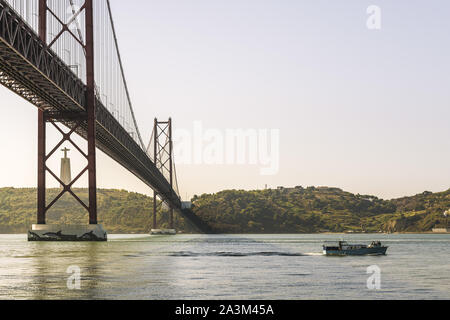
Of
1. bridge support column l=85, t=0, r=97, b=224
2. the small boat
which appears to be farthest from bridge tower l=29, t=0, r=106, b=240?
the small boat

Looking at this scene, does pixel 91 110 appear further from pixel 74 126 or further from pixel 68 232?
pixel 68 232

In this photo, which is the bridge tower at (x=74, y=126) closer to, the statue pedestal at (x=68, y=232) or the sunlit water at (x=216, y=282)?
the statue pedestal at (x=68, y=232)

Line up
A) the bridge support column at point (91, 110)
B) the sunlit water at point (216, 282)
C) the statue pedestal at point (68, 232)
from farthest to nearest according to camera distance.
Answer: the statue pedestal at point (68, 232) → the bridge support column at point (91, 110) → the sunlit water at point (216, 282)

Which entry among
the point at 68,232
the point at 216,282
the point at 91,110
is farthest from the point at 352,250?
the point at 216,282

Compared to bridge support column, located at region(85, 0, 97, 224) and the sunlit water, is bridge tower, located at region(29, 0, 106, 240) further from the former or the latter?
the sunlit water

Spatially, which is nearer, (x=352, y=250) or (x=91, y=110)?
(x=352, y=250)

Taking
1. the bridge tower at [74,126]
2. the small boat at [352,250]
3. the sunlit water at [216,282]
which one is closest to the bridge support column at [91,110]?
the bridge tower at [74,126]

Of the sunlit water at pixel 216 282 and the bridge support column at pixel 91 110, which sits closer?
the sunlit water at pixel 216 282
